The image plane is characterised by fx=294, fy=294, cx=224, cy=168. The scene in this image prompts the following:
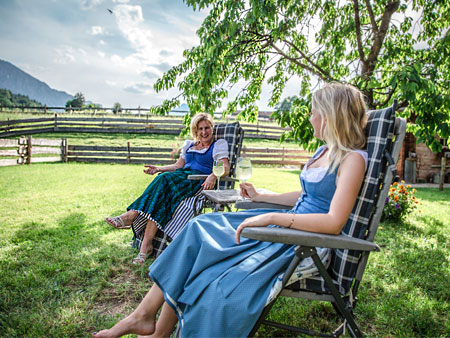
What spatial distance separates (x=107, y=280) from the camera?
2.70m

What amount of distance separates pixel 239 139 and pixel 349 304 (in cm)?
242

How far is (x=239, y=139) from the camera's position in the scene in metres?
3.64

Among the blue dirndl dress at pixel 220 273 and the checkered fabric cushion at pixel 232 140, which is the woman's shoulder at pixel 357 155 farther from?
the checkered fabric cushion at pixel 232 140

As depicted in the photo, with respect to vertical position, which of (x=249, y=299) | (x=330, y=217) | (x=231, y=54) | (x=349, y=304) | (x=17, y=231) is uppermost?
(x=231, y=54)

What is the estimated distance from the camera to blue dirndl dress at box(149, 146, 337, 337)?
4.12 ft

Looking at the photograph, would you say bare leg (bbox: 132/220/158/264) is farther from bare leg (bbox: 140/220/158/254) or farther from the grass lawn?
the grass lawn

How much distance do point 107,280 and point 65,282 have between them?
0.35 m

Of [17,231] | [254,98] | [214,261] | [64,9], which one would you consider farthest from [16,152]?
A: [214,261]

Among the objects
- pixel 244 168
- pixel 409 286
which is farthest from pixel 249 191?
pixel 409 286

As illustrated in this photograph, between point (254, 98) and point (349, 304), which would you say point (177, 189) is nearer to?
point (349, 304)

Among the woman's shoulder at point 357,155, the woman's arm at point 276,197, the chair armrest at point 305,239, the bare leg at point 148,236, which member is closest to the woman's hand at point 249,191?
the woman's arm at point 276,197

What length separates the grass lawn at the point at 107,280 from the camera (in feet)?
6.66

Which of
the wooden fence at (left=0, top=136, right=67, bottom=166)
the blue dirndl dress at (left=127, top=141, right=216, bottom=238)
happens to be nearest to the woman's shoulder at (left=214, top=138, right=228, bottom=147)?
the blue dirndl dress at (left=127, top=141, right=216, bottom=238)

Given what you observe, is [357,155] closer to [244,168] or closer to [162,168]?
[244,168]
